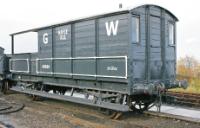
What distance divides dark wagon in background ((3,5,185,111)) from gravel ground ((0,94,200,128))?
1.56ft

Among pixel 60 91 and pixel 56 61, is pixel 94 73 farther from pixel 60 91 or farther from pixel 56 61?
pixel 60 91

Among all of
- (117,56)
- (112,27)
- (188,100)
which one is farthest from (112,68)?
(188,100)

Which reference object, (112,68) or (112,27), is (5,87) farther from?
(112,27)

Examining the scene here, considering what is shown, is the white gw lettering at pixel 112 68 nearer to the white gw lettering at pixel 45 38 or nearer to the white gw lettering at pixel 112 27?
the white gw lettering at pixel 112 27

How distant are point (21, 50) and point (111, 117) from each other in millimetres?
7695

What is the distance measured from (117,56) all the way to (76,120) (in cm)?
244

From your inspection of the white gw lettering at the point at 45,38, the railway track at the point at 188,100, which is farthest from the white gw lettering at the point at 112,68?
the white gw lettering at the point at 45,38

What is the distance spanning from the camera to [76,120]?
9.77 metres

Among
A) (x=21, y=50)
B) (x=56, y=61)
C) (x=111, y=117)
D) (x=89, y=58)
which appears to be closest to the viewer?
(x=111, y=117)

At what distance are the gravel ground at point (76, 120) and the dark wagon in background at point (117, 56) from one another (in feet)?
1.56

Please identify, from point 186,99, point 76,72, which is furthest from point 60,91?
point 186,99

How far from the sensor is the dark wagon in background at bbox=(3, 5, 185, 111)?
373 inches

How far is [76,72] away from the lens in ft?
37.9

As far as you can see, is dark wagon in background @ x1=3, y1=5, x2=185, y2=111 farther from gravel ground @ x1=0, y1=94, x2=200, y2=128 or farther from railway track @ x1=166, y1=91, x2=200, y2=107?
railway track @ x1=166, y1=91, x2=200, y2=107
